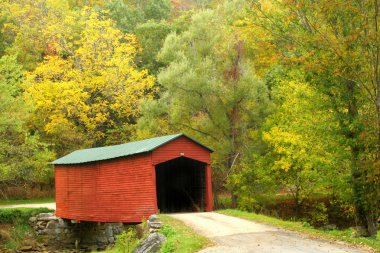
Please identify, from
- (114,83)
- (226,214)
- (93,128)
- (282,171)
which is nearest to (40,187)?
(93,128)

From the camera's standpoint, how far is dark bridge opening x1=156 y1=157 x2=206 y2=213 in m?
21.9

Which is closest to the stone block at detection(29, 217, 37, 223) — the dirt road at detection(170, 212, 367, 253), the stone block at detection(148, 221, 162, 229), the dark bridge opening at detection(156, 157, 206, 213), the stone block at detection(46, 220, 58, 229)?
the stone block at detection(46, 220, 58, 229)

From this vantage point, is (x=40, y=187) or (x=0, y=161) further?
(x=40, y=187)

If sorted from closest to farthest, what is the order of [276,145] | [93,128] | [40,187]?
1. [276,145]
2. [93,128]
3. [40,187]

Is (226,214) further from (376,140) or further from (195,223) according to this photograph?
(376,140)

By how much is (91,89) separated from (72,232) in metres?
12.2

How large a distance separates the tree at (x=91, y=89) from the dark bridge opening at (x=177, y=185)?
1194cm

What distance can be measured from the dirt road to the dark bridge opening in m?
5.06

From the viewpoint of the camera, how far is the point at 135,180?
62.7ft

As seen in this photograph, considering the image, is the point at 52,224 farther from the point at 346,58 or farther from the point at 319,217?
the point at 346,58

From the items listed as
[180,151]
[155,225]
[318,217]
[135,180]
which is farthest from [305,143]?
[155,225]

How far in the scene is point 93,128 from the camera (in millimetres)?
33062

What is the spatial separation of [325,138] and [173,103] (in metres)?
12.0

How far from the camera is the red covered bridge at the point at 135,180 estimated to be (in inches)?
738
